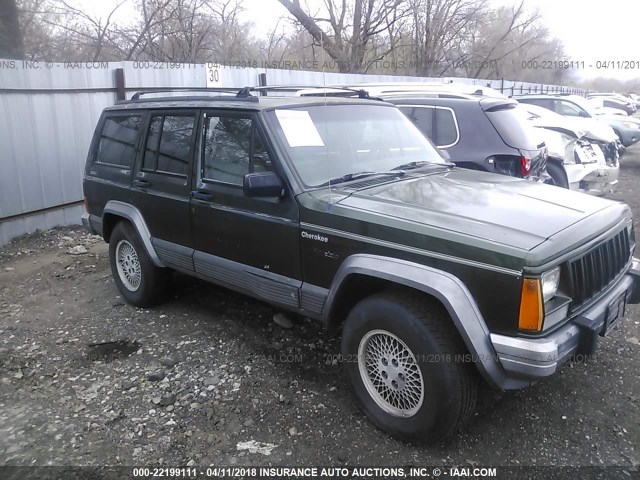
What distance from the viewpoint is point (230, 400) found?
11.7ft

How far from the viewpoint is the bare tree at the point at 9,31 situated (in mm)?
Answer: 9984

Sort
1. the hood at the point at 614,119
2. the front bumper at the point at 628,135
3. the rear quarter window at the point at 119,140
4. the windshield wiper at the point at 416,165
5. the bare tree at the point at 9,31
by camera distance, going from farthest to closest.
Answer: the hood at the point at 614,119, the front bumper at the point at 628,135, the bare tree at the point at 9,31, the rear quarter window at the point at 119,140, the windshield wiper at the point at 416,165

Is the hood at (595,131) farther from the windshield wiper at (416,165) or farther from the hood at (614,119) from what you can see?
the windshield wiper at (416,165)

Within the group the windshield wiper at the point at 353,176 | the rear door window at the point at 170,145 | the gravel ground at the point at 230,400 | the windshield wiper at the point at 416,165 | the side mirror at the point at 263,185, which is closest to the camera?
the gravel ground at the point at 230,400

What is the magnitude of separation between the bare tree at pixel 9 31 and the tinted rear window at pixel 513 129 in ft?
29.4

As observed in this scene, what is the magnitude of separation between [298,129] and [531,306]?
1.93 meters

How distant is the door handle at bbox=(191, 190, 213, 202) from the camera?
157 inches

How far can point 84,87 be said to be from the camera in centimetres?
802

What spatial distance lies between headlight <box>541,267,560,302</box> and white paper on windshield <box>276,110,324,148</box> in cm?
175

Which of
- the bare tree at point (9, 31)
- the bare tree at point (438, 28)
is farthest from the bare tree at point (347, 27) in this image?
the bare tree at point (9, 31)

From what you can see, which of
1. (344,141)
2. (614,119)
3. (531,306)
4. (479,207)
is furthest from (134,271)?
(614,119)

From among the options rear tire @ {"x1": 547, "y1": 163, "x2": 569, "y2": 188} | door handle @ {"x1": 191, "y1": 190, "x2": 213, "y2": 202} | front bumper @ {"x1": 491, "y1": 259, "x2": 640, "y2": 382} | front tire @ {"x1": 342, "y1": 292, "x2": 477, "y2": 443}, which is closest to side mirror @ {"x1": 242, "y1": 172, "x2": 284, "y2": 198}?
door handle @ {"x1": 191, "y1": 190, "x2": 213, "y2": 202}

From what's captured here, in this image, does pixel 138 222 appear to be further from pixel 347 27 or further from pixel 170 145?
pixel 347 27

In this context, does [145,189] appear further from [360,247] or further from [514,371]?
[514,371]
